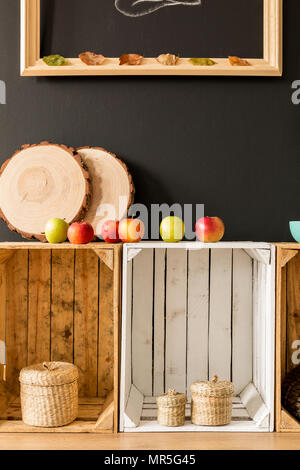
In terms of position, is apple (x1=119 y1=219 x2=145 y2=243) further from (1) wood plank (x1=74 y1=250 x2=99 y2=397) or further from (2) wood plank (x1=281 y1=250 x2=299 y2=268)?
(2) wood plank (x1=281 y1=250 x2=299 y2=268)

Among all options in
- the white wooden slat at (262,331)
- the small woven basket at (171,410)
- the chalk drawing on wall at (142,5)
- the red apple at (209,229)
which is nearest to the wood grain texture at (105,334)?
the small woven basket at (171,410)

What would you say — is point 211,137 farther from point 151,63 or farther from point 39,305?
point 39,305

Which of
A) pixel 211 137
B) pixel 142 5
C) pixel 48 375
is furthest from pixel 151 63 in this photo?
pixel 48 375

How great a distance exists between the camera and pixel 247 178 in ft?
7.36

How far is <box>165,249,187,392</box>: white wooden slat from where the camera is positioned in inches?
87.3

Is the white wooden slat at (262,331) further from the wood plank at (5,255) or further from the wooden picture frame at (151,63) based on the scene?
the wood plank at (5,255)

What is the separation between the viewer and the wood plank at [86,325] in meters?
2.23

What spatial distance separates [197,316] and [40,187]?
89cm

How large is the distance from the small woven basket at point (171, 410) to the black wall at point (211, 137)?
0.77 meters

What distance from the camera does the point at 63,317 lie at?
7.33 ft

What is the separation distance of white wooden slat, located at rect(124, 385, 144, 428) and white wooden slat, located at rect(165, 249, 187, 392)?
0.15 metres

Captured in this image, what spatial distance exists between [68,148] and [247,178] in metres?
0.80
